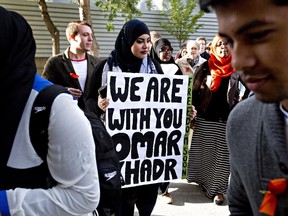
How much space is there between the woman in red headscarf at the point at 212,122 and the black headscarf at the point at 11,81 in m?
3.31

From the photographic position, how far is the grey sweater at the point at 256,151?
1009mm

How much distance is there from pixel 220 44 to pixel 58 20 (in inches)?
542

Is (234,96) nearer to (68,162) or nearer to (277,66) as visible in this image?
(68,162)

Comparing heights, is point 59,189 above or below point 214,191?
above

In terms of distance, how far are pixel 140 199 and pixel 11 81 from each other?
258 cm

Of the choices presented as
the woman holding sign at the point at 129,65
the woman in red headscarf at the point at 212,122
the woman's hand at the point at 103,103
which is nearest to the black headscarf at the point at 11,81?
the woman's hand at the point at 103,103

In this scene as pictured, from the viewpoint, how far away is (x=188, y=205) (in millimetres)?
4648

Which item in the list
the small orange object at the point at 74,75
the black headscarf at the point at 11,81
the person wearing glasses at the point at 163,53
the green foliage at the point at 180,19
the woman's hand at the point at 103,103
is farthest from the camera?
the green foliage at the point at 180,19

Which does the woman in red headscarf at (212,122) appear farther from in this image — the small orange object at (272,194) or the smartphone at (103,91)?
the small orange object at (272,194)

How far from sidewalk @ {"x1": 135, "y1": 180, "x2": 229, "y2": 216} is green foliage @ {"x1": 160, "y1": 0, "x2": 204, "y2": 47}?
43.5ft

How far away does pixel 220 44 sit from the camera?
4719mm

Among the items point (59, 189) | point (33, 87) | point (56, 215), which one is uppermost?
point (33, 87)

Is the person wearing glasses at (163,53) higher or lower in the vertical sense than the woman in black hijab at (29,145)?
higher

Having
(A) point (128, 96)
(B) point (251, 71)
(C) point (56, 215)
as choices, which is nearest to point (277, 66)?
(B) point (251, 71)
